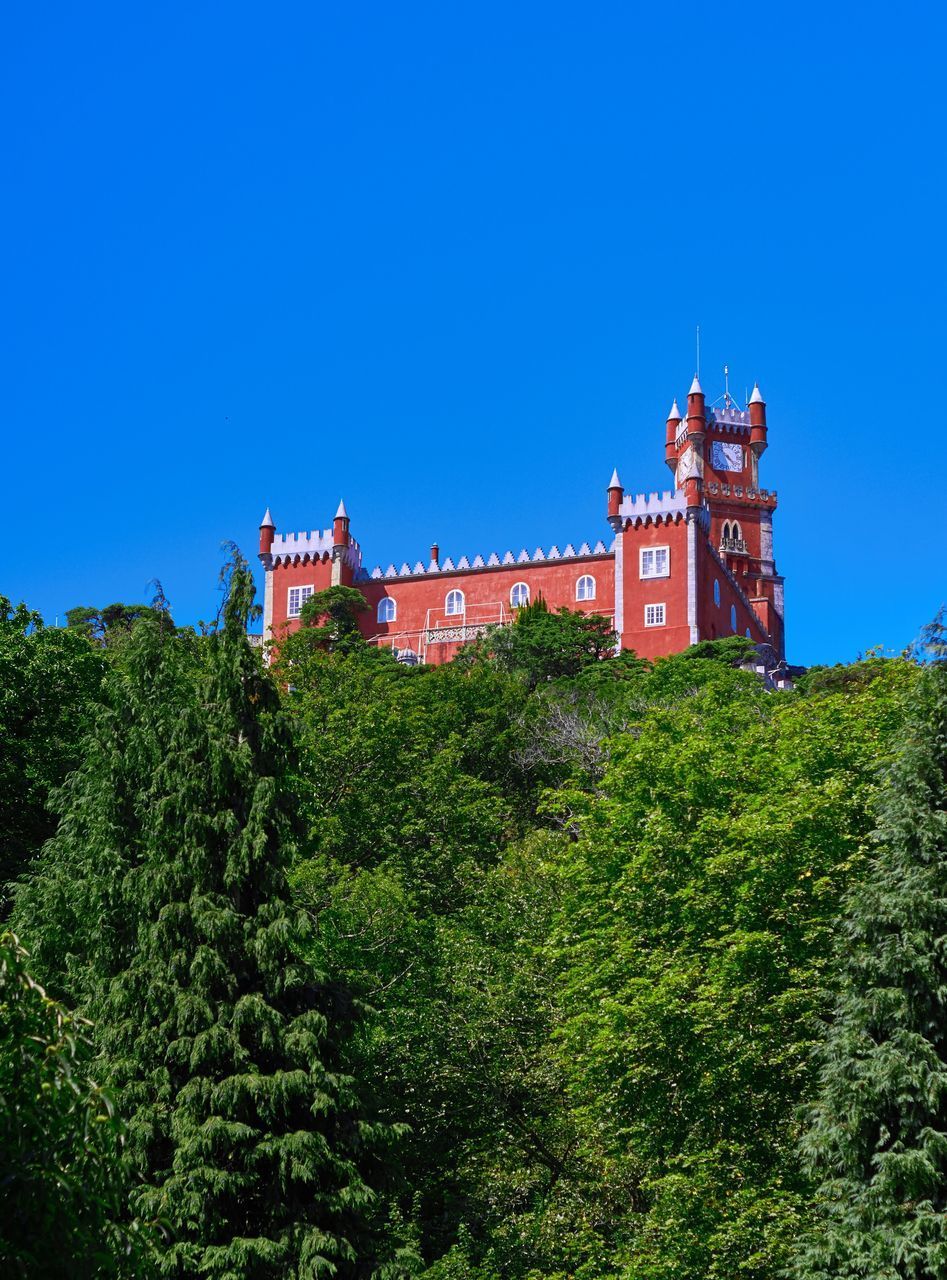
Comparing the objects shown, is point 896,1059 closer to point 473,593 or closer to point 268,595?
point 473,593

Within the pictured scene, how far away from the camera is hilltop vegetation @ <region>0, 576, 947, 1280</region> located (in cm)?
1753

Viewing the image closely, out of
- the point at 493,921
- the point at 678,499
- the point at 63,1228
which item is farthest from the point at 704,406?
the point at 63,1228

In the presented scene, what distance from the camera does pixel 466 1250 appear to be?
72.4 ft

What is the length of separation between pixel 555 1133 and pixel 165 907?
31.8 ft

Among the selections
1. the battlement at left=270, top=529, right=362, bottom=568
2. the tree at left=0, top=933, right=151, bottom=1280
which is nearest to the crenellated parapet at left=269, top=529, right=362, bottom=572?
the battlement at left=270, top=529, right=362, bottom=568

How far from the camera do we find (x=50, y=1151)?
10773 millimetres

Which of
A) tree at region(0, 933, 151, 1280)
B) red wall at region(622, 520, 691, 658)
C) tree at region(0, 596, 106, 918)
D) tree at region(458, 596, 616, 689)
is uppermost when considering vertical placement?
red wall at region(622, 520, 691, 658)

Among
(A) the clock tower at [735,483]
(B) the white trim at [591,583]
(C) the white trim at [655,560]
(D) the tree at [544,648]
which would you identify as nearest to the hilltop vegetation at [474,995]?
(D) the tree at [544,648]

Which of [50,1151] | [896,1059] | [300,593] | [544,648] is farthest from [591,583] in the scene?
[50,1151]

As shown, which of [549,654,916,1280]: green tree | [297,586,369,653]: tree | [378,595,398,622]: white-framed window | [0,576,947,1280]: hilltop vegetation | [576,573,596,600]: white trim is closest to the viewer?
[0,576,947,1280]: hilltop vegetation

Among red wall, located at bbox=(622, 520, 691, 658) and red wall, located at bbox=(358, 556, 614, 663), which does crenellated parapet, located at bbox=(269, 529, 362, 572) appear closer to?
red wall, located at bbox=(358, 556, 614, 663)

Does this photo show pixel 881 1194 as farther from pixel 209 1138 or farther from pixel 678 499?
pixel 678 499

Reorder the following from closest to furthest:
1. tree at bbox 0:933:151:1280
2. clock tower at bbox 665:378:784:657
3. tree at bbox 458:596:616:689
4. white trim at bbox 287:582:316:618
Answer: tree at bbox 0:933:151:1280 < tree at bbox 458:596:616:689 < white trim at bbox 287:582:316:618 < clock tower at bbox 665:378:784:657

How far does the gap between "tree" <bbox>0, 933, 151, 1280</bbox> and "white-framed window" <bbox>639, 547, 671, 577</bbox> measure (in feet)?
209
